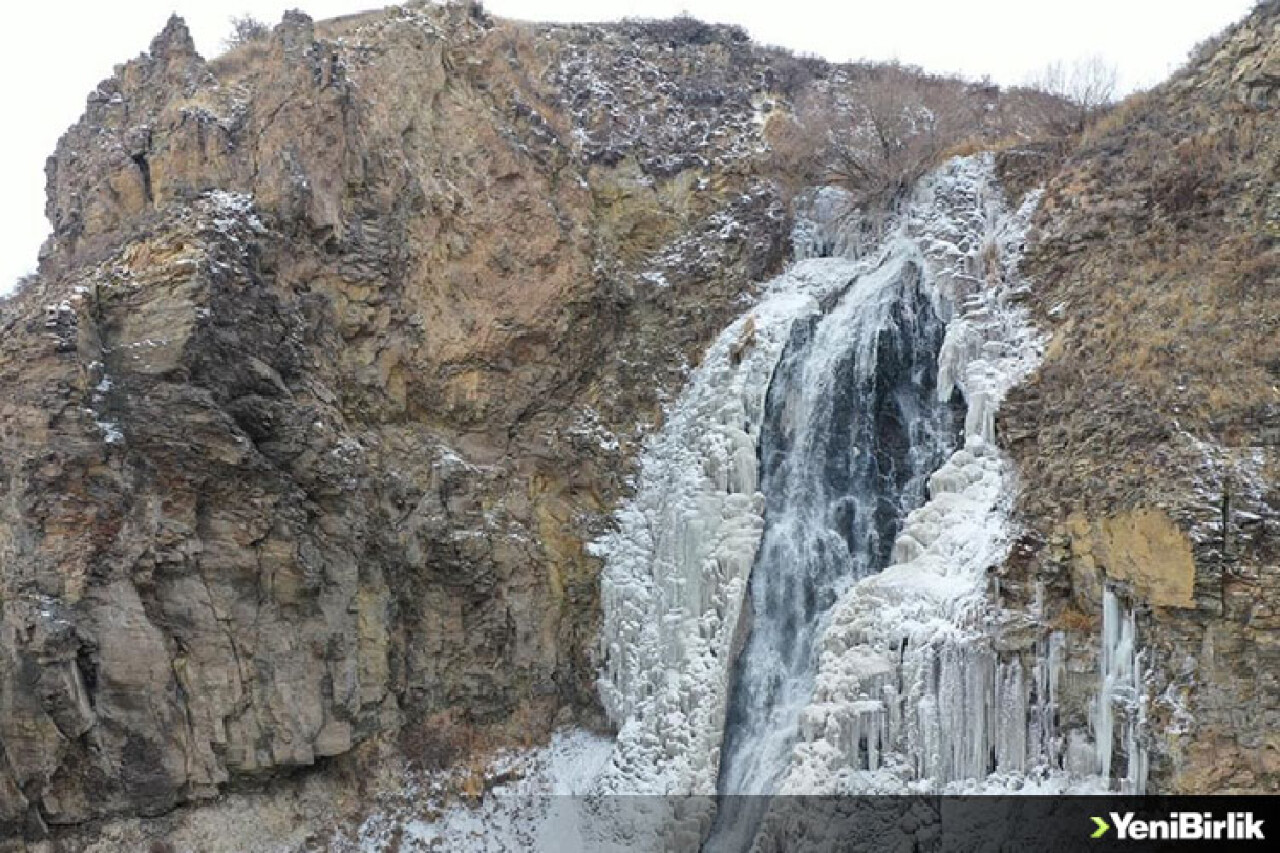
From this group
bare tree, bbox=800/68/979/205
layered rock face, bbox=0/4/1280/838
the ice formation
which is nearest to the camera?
layered rock face, bbox=0/4/1280/838

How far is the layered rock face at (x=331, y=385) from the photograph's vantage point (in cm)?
1295

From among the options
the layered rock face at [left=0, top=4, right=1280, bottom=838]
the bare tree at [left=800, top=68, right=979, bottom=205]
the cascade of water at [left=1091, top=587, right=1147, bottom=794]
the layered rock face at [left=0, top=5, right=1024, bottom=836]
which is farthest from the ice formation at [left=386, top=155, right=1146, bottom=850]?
the layered rock face at [left=0, top=5, right=1024, bottom=836]

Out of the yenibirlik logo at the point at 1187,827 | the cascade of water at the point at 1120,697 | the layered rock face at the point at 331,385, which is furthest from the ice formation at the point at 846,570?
the layered rock face at the point at 331,385

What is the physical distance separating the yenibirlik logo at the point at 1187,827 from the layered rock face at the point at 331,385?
790 cm

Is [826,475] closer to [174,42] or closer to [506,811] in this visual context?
[506,811]

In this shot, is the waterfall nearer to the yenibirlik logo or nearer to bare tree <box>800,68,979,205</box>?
the yenibirlik logo

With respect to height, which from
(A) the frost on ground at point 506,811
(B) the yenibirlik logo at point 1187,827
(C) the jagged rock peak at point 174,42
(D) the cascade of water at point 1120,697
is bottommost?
(A) the frost on ground at point 506,811

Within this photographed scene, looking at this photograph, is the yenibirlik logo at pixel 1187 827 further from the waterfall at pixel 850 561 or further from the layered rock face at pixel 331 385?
the layered rock face at pixel 331 385

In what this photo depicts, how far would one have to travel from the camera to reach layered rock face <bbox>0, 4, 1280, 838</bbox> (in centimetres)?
1184

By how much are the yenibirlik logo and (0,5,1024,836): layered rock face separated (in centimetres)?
790

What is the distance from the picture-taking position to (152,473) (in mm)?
13359

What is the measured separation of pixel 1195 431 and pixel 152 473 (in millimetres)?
12952

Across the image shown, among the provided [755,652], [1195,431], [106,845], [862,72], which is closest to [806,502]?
[755,652]

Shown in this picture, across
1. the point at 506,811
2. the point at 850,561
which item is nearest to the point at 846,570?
the point at 850,561
